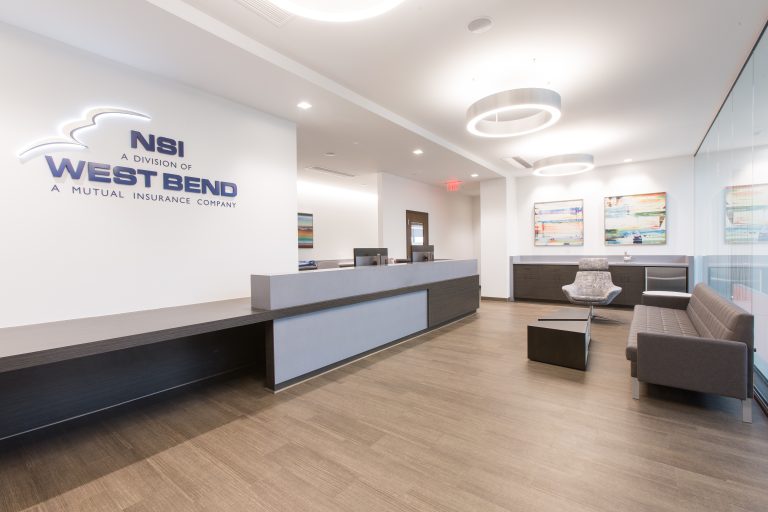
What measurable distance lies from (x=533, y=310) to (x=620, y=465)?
19.2ft

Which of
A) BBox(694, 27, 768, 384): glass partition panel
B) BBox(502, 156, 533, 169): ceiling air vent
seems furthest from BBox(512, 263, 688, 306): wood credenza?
BBox(502, 156, 533, 169): ceiling air vent

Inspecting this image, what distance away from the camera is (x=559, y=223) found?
9062 mm

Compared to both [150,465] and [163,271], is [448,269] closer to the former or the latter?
[163,271]

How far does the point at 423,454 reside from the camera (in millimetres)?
2365

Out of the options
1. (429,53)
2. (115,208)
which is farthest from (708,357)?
(115,208)

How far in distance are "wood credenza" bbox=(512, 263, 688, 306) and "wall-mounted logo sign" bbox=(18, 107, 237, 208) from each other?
297 inches

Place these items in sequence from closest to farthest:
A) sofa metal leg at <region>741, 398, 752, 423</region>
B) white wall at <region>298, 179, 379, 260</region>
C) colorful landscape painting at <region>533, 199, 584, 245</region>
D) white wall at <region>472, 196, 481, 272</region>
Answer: sofa metal leg at <region>741, 398, 752, 423</region>, colorful landscape painting at <region>533, 199, 584, 245</region>, white wall at <region>298, 179, 379, 260</region>, white wall at <region>472, 196, 481, 272</region>

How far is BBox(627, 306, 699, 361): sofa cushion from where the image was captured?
11.5 feet

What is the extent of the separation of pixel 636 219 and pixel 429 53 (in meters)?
7.22

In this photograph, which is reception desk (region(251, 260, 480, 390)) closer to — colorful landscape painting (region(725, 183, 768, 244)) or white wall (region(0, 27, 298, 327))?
white wall (region(0, 27, 298, 327))

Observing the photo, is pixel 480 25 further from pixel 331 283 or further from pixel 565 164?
pixel 565 164

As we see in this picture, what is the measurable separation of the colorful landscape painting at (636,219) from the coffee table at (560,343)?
5061 mm

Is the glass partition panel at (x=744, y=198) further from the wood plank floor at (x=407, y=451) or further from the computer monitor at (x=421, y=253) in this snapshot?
the computer monitor at (x=421, y=253)

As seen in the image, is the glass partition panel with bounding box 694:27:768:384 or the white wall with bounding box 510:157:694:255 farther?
the white wall with bounding box 510:157:694:255
